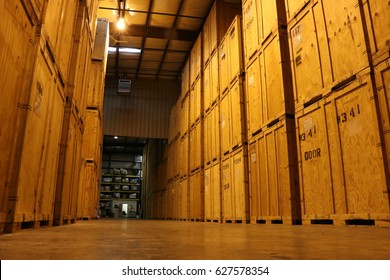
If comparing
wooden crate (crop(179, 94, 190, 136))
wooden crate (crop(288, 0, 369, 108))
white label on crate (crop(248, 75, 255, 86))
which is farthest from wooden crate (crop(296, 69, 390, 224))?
wooden crate (crop(179, 94, 190, 136))

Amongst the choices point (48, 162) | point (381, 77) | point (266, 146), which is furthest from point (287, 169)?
point (48, 162)

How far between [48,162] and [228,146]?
5.25m

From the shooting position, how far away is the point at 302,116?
18.2 ft

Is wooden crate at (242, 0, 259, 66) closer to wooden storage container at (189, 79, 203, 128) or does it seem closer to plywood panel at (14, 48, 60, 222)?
wooden storage container at (189, 79, 203, 128)

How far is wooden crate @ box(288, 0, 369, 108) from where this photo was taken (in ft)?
14.5

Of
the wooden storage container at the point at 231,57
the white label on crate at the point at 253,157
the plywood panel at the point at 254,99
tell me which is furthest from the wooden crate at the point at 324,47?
the wooden storage container at the point at 231,57

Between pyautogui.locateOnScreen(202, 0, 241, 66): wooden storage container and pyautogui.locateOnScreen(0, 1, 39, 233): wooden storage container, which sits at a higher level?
pyautogui.locateOnScreen(202, 0, 241, 66): wooden storage container

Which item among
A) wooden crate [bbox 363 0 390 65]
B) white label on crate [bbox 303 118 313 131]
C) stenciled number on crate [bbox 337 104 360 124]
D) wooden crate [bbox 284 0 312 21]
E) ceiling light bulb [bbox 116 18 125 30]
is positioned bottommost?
stenciled number on crate [bbox 337 104 360 124]

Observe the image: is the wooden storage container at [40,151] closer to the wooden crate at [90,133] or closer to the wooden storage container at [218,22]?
the wooden crate at [90,133]

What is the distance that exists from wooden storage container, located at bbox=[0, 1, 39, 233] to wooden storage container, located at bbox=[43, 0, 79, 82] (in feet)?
1.72

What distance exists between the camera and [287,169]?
5758mm

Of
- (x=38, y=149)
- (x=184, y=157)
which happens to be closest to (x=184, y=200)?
(x=184, y=157)

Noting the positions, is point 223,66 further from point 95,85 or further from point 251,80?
point 95,85

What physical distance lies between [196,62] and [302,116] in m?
9.00
